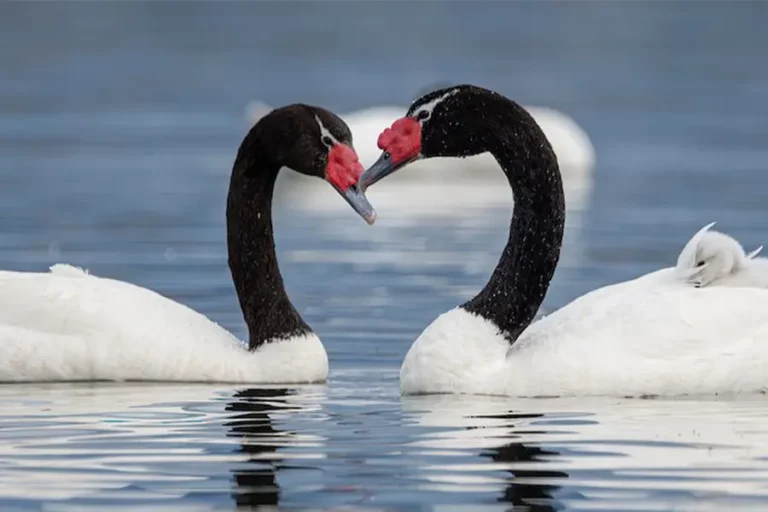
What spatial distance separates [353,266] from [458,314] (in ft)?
22.1

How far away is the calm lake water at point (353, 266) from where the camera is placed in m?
10.9

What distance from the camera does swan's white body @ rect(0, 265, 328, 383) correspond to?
14602mm

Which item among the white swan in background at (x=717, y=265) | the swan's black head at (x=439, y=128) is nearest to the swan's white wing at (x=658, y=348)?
the white swan in background at (x=717, y=265)

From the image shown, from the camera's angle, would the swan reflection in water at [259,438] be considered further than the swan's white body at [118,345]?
No

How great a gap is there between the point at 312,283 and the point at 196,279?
3.26 ft

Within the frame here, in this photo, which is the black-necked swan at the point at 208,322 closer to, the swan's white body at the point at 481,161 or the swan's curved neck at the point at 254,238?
the swan's curved neck at the point at 254,238

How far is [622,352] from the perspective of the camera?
13570mm

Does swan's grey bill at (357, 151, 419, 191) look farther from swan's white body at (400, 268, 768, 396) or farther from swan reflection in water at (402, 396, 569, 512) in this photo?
swan reflection in water at (402, 396, 569, 512)

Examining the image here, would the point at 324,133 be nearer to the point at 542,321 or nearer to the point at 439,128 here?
the point at 439,128

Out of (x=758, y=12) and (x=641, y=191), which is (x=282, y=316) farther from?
(x=758, y=12)

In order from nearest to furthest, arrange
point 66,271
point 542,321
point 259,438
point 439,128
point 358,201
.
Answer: point 259,438
point 439,128
point 542,321
point 358,201
point 66,271

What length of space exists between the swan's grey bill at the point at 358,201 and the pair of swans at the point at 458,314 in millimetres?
12

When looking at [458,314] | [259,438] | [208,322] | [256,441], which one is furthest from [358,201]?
[256,441]

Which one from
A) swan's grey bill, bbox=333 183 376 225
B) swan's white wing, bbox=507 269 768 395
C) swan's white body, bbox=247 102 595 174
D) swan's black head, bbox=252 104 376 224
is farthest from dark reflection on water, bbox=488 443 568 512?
swan's white body, bbox=247 102 595 174
